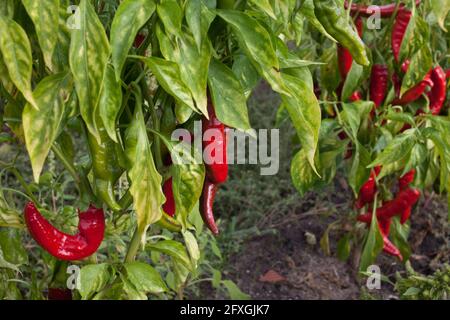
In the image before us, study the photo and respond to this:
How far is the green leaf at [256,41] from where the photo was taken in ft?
2.98

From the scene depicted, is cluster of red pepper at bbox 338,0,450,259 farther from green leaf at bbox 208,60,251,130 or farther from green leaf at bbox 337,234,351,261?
green leaf at bbox 208,60,251,130

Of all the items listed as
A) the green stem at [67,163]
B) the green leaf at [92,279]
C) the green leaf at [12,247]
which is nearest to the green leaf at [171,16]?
the green stem at [67,163]

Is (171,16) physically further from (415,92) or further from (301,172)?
(415,92)

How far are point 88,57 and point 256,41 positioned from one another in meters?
0.21

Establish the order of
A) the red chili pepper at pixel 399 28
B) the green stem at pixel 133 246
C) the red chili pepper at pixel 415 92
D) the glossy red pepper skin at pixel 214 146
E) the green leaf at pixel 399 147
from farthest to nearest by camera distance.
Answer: the red chili pepper at pixel 415 92 < the red chili pepper at pixel 399 28 < the green leaf at pixel 399 147 < the green stem at pixel 133 246 < the glossy red pepper skin at pixel 214 146

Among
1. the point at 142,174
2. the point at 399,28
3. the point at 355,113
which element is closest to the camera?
the point at 142,174

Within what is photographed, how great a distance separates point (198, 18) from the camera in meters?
0.89

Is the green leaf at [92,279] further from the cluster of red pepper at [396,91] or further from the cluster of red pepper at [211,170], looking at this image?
the cluster of red pepper at [396,91]

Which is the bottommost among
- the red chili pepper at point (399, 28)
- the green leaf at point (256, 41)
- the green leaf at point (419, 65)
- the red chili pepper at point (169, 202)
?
the red chili pepper at point (169, 202)

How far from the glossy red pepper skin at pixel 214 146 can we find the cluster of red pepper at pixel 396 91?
2.60ft

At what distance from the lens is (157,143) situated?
1.08 m

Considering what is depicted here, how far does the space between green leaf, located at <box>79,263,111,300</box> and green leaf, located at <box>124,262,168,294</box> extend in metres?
0.04

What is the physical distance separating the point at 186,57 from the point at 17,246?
2.23 ft

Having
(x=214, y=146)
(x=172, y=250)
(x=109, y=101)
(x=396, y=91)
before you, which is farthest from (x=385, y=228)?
(x=109, y=101)
